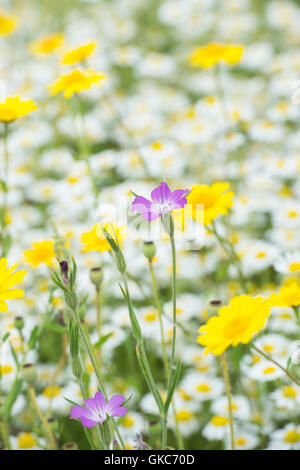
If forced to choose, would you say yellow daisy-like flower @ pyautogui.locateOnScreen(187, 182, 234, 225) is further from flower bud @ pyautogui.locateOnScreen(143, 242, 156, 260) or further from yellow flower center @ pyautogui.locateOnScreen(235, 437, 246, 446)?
yellow flower center @ pyautogui.locateOnScreen(235, 437, 246, 446)

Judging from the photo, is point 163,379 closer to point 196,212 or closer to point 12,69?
point 196,212

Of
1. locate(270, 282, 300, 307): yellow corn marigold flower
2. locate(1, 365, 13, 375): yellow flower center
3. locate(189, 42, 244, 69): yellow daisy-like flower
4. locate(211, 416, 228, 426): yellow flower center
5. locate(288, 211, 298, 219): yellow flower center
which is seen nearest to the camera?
locate(270, 282, 300, 307): yellow corn marigold flower

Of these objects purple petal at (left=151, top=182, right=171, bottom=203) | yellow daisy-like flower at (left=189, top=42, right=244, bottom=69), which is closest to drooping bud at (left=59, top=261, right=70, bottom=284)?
purple petal at (left=151, top=182, right=171, bottom=203)

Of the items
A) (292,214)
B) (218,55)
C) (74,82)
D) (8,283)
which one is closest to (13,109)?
(74,82)

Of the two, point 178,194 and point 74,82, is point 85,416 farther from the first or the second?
point 74,82

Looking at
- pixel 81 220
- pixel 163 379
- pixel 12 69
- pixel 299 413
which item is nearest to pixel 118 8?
pixel 12 69
